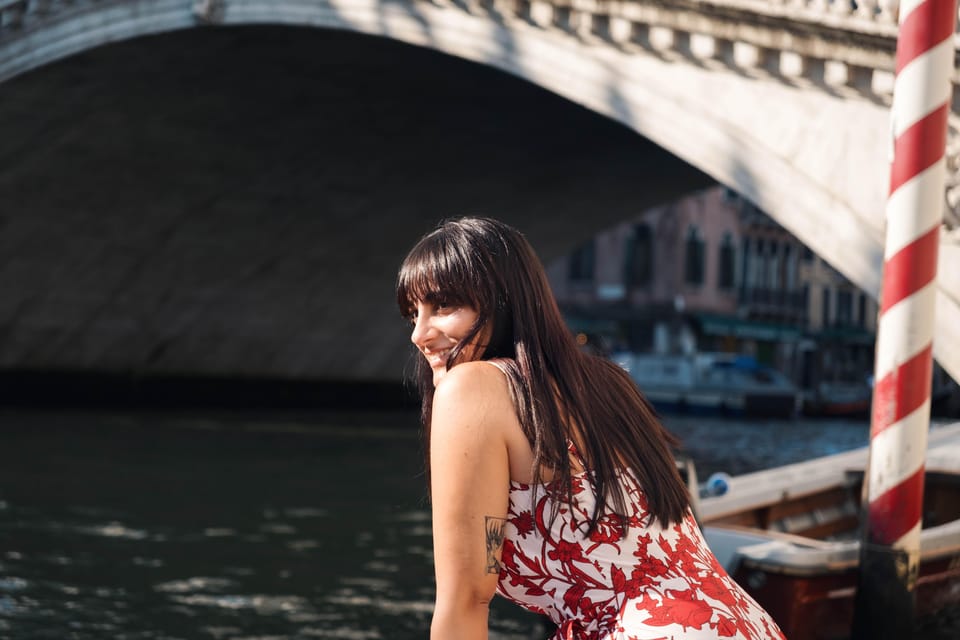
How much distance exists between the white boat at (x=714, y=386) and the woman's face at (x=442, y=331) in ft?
72.1

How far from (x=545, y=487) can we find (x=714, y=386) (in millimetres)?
22911

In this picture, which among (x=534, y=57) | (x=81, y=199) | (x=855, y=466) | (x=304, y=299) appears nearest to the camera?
(x=855, y=466)

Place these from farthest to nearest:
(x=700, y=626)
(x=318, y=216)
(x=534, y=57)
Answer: (x=318, y=216), (x=534, y=57), (x=700, y=626)

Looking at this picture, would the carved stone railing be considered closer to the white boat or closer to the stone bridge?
the stone bridge

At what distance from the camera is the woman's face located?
62.6 inches

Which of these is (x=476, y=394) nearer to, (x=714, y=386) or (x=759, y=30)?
(x=759, y=30)

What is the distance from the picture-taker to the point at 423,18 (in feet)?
28.7

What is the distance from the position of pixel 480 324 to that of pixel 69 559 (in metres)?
5.82

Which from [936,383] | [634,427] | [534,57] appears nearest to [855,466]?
[534,57]

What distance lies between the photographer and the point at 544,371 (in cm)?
150

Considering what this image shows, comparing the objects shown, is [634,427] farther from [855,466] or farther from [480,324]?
[855,466]

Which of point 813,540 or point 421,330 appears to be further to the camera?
point 813,540

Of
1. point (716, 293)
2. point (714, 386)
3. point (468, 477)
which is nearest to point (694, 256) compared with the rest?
point (716, 293)

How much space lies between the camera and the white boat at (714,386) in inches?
931
